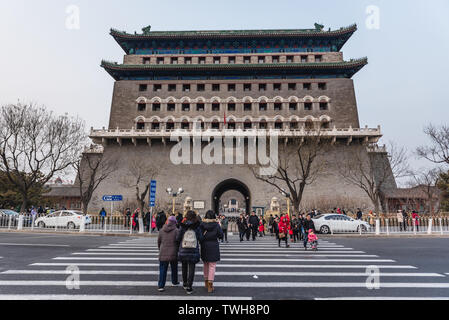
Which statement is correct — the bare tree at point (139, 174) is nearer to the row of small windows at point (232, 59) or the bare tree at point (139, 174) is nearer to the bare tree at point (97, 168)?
the bare tree at point (97, 168)

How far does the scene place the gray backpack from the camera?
5638 millimetres

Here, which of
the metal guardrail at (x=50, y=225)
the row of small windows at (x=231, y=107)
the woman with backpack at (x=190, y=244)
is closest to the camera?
→ the woman with backpack at (x=190, y=244)

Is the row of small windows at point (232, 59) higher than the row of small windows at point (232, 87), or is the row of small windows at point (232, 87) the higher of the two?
the row of small windows at point (232, 59)

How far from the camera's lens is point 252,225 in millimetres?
16422

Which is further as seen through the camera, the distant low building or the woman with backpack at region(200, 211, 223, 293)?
the distant low building

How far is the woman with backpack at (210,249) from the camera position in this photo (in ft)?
18.5

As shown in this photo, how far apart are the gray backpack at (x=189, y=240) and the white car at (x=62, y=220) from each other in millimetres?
17609

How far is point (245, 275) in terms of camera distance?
7.09 m

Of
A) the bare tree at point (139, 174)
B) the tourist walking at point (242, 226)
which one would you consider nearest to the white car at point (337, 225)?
the tourist walking at point (242, 226)

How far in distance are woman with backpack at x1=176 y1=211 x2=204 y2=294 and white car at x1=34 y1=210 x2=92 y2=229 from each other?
57.4 feet

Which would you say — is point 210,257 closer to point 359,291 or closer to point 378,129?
point 359,291

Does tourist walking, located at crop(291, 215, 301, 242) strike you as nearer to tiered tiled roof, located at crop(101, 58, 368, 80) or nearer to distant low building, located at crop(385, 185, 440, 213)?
tiered tiled roof, located at crop(101, 58, 368, 80)

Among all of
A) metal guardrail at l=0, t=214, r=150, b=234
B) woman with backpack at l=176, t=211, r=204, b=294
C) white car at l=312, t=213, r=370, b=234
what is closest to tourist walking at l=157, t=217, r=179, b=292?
woman with backpack at l=176, t=211, r=204, b=294
